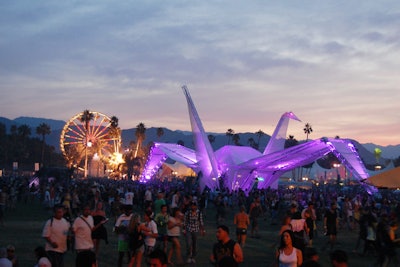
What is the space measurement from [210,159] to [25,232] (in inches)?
1108

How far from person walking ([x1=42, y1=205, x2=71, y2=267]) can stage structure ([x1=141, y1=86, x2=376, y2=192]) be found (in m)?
30.2

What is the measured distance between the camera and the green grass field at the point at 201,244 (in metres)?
13.0

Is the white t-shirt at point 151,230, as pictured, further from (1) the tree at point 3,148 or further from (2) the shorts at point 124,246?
(1) the tree at point 3,148

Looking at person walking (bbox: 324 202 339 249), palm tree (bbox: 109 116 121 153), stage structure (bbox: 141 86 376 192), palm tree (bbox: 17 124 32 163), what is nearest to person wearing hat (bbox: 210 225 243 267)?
person walking (bbox: 324 202 339 249)

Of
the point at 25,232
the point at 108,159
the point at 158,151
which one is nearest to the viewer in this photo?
the point at 25,232

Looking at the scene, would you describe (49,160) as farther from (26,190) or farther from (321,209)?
(321,209)

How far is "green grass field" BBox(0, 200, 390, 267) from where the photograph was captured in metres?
13.0

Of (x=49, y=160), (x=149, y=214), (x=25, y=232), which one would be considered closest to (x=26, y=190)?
(x=25, y=232)

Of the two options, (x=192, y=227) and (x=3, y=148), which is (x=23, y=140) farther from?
(x=192, y=227)

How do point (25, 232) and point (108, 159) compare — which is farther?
point (108, 159)

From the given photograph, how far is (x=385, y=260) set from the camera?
11312 mm

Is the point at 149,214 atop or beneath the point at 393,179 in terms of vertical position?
beneath

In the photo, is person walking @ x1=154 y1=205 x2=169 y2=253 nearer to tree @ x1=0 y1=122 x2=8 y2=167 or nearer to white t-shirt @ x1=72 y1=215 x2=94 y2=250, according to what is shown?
white t-shirt @ x1=72 y1=215 x2=94 y2=250

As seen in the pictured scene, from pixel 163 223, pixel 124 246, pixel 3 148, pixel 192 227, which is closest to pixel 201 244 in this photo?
pixel 192 227
